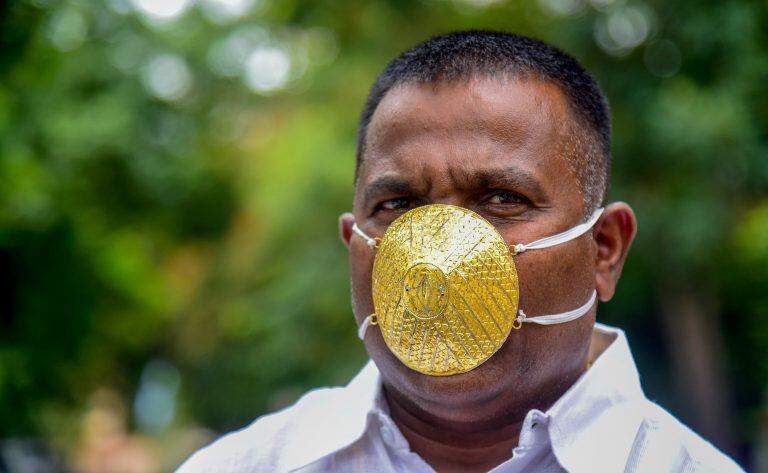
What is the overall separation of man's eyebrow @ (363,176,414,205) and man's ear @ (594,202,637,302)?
59 centimetres

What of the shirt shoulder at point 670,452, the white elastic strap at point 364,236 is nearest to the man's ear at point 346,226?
the white elastic strap at point 364,236

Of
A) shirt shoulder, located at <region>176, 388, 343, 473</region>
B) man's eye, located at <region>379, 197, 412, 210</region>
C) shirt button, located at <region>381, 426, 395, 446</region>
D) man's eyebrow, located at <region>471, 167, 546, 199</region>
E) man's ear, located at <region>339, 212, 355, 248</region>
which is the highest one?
man's eyebrow, located at <region>471, 167, 546, 199</region>

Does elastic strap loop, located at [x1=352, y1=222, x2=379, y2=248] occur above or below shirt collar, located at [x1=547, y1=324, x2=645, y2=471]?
above

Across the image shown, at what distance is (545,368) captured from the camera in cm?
233

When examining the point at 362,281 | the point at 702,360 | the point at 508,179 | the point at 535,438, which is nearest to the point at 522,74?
the point at 508,179

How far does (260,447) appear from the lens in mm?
2436

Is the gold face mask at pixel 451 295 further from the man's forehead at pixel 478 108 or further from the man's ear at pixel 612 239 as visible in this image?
the man's ear at pixel 612 239

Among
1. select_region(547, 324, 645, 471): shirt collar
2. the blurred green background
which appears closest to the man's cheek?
select_region(547, 324, 645, 471): shirt collar

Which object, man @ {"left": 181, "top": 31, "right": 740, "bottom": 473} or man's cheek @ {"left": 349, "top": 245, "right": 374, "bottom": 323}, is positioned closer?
man @ {"left": 181, "top": 31, "right": 740, "bottom": 473}

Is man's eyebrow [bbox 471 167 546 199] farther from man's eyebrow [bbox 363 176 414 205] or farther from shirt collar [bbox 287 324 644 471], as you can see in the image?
shirt collar [bbox 287 324 644 471]

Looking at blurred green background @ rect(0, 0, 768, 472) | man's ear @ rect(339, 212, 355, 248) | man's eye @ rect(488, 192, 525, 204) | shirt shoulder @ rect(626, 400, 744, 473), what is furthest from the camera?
blurred green background @ rect(0, 0, 768, 472)

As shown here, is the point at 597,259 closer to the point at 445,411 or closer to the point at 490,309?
the point at 490,309

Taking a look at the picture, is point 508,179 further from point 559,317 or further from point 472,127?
point 559,317

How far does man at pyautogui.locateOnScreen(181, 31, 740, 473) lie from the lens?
225cm
